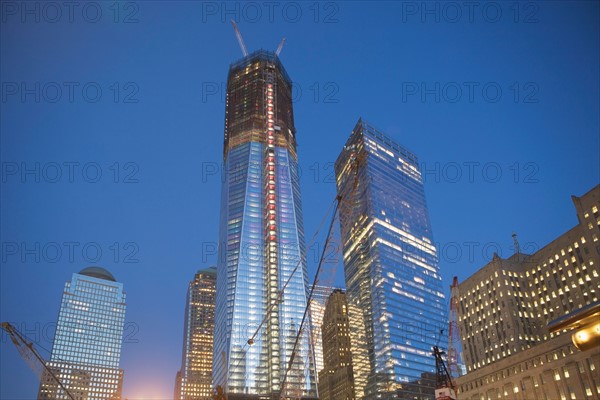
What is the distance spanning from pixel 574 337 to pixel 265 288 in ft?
621

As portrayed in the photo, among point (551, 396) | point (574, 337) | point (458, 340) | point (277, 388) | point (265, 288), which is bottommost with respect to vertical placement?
point (574, 337)

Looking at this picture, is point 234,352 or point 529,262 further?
point 234,352

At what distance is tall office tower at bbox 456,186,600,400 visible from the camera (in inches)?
4469

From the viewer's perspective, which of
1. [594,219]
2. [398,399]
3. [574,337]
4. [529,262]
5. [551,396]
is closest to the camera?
[574,337]

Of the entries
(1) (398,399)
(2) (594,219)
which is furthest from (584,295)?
(1) (398,399)

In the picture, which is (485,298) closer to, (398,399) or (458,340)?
(458,340)

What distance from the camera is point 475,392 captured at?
141625mm

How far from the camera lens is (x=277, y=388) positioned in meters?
185

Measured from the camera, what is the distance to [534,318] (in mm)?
156250

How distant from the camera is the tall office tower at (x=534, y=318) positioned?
11350cm

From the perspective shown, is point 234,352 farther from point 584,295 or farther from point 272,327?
point 584,295

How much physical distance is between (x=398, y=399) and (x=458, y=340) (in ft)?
124

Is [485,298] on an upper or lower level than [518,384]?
upper

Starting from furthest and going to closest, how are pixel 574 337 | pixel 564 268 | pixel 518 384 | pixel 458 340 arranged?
pixel 458 340
pixel 564 268
pixel 518 384
pixel 574 337
